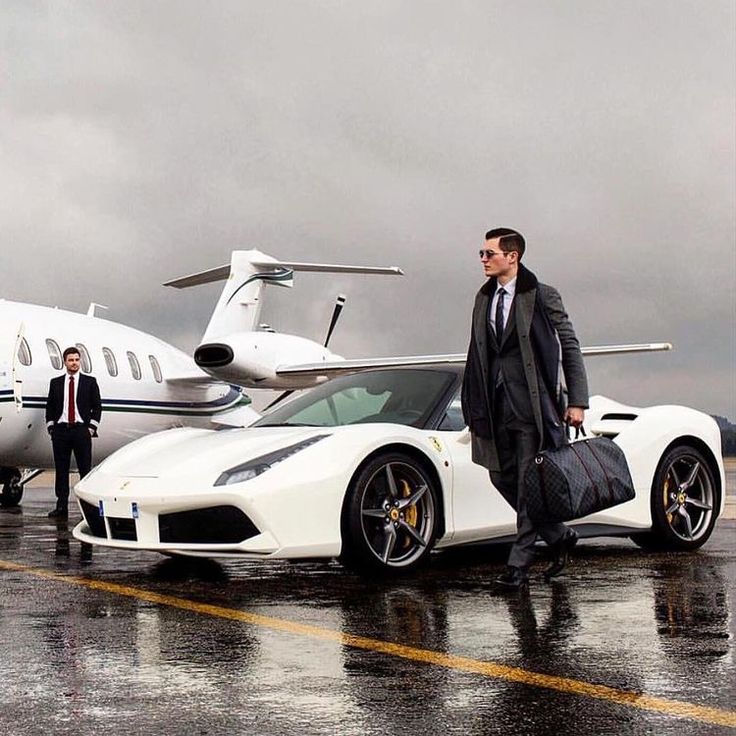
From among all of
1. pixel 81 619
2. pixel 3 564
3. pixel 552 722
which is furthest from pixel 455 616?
pixel 3 564

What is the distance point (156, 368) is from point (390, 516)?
1254cm

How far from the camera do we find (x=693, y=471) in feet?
30.4

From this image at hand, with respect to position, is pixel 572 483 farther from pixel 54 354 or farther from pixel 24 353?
pixel 54 354

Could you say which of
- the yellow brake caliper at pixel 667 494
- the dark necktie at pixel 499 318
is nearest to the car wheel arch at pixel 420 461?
the dark necktie at pixel 499 318

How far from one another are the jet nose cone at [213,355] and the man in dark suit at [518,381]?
1216cm

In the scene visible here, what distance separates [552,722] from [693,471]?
5698 millimetres

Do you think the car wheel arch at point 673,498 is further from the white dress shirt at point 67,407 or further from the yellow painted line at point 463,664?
the white dress shirt at point 67,407

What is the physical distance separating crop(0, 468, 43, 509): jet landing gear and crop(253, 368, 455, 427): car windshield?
406 inches

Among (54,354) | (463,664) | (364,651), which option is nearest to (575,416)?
(364,651)

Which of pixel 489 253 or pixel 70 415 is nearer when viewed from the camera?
pixel 489 253

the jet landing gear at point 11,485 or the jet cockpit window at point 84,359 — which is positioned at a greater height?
the jet cockpit window at point 84,359

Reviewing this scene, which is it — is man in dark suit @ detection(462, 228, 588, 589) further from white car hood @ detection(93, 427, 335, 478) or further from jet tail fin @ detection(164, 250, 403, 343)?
jet tail fin @ detection(164, 250, 403, 343)

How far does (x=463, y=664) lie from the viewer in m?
4.86

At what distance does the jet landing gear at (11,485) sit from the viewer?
18.5m
